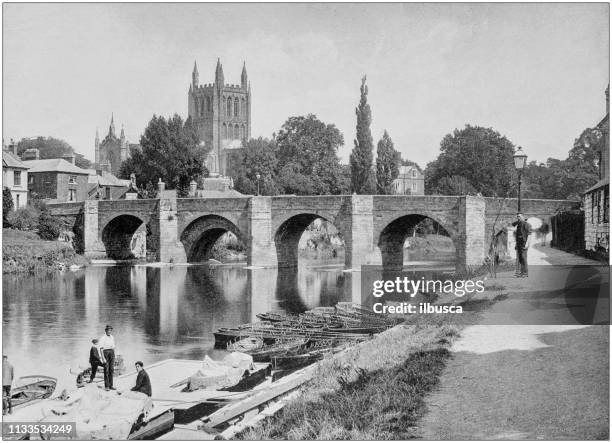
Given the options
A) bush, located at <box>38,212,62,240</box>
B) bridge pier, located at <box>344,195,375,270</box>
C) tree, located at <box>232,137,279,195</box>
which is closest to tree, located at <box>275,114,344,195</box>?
tree, located at <box>232,137,279,195</box>

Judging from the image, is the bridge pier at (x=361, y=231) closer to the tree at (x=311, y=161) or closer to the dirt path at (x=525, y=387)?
the tree at (x=311, y=161)

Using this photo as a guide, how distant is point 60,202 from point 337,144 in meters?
20.1

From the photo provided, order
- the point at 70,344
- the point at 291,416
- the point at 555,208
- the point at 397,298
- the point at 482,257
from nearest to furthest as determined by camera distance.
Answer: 1. the point at 291,416
2. the point at 397,298
3. the point at 70,344
4. the point at 555,208
5. the point at 482,257

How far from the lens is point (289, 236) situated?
1507 inches

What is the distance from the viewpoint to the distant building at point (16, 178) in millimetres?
32706

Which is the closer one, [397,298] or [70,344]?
[397,298]

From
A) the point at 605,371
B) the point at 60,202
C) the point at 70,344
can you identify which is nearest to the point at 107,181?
the point at 60,202

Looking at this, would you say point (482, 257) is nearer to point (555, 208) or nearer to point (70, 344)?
Result: point (555, 208)

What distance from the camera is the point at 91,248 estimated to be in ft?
133

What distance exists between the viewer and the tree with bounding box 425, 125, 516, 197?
3204 centimetres

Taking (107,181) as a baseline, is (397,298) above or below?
below

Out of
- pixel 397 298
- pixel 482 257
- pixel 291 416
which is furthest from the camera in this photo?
pixel 482 257

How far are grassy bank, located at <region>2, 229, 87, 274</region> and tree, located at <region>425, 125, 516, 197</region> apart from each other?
62.0 feet

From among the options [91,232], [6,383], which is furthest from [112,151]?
[6,383]
